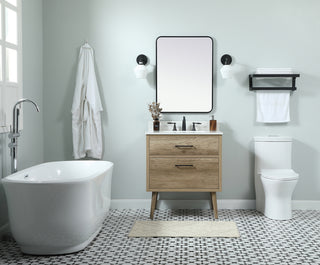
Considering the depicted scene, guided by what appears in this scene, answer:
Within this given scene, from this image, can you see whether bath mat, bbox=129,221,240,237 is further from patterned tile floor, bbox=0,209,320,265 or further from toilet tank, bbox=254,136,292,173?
Answer: toilet tank, bbox=254,136,292,173

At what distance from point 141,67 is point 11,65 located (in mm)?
1305

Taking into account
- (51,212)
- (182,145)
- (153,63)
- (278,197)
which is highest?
(153,63)

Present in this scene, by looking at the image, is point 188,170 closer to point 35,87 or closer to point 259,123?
point 259,123

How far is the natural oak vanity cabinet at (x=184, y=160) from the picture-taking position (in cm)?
354

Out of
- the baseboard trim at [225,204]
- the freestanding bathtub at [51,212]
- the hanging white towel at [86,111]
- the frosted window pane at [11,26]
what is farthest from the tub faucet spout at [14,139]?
the baseboard trim at [225,204]

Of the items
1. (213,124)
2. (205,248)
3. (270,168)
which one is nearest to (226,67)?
(213,124)

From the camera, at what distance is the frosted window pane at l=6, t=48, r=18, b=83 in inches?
125

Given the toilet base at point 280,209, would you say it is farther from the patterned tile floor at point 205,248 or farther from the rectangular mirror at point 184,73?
the rectangular mirror at point 184,73

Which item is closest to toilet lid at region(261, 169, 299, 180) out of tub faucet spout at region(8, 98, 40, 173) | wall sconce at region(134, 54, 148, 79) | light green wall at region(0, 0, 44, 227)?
wall sconce at region(134, 54, 148, 79)

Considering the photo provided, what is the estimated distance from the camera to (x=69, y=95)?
4.05 meters

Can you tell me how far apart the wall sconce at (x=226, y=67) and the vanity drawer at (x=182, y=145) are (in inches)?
30.7

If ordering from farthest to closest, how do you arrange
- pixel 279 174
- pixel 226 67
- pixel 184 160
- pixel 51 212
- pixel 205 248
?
pixel 226 67 → pixel 279 174 → pixel 184 160 → pixel 205 248 → pixel 51 212

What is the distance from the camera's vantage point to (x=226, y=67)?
12.6 ft

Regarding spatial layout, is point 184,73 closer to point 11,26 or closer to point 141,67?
point 141,67
